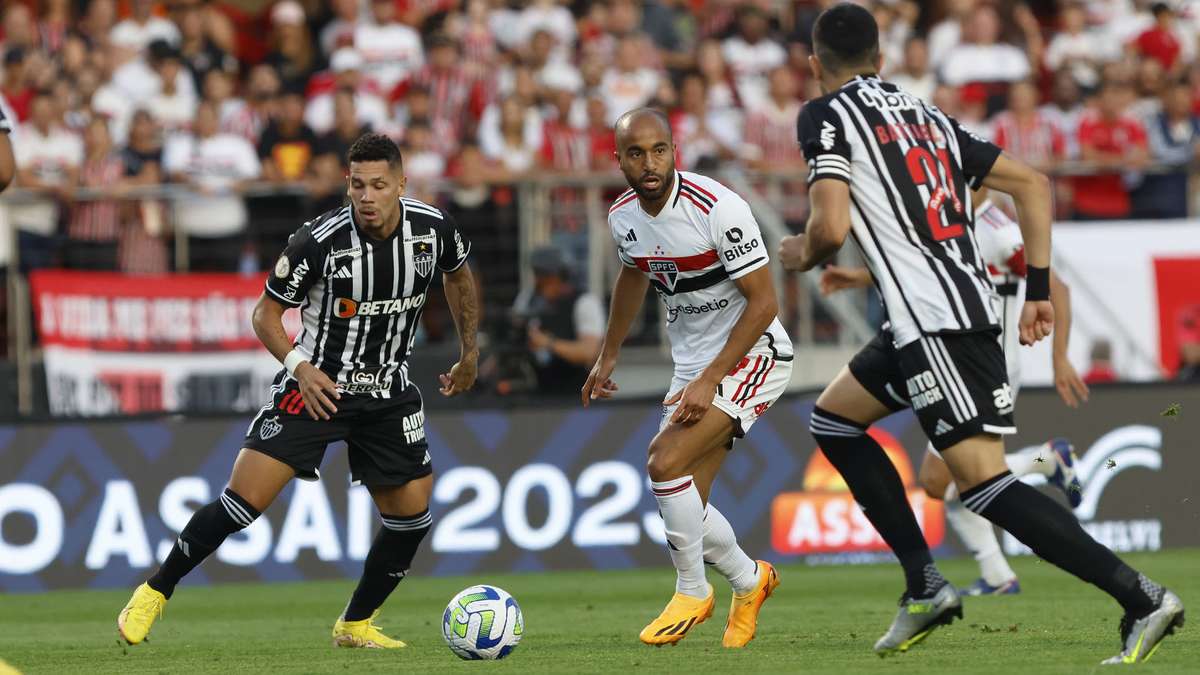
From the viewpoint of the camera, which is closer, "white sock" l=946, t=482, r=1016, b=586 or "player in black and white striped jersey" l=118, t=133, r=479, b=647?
"player in black and white striped jersey" l=118, t=133, r=479, b=647

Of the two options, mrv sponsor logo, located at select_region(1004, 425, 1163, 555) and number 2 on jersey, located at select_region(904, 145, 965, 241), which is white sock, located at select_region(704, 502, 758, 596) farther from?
mrv sponsor logo, located at select_region(1004, 425, 1163, 555)

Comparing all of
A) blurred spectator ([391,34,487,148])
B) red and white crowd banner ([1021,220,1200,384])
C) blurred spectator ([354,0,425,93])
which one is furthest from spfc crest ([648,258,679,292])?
blurred spectator ([354,0,425,93])

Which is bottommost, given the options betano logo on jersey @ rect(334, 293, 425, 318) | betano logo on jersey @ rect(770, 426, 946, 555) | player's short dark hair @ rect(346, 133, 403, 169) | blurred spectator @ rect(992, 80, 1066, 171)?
betano logo on jersey @ rect(770, 426, 946, 555)

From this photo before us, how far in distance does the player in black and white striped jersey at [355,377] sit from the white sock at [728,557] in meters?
1.35

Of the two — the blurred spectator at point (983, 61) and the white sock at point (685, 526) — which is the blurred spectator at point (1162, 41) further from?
the white sock at point (685, 526)

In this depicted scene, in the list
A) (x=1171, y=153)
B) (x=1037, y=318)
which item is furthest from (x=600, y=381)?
(x=1171, y=153)

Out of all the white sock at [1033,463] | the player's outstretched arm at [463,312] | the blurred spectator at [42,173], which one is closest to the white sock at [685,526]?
the player's outstretched arm at [463,312]

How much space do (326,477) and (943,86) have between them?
725 centimetres

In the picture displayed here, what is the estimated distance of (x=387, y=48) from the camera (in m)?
17.5

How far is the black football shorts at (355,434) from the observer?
27.3 ft

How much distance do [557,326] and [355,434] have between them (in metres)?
6.03

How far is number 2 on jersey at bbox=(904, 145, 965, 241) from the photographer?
23.1 feet

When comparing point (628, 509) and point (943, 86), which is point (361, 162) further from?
point (943, 86)

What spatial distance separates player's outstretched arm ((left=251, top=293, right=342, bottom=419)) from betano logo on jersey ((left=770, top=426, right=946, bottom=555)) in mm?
5568
